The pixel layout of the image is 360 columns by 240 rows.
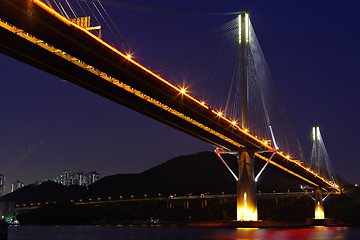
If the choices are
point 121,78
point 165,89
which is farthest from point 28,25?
point 165,89

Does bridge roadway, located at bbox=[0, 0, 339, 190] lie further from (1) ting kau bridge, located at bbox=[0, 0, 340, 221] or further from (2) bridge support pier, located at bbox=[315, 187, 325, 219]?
(2) bridge support pier, located at bbox=[315, 187, 325, 219]

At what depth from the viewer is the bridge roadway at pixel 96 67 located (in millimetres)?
27969

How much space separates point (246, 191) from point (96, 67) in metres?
33.6

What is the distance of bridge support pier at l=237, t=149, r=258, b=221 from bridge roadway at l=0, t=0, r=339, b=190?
5660 millimetres

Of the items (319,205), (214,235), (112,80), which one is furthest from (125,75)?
(319,205)

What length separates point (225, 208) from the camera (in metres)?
163

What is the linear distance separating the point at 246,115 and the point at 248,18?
13.1m

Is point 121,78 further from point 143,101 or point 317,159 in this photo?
point 317,159

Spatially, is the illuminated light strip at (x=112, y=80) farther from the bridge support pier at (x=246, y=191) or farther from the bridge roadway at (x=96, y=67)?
the bridge support pier at (x=246, y=191)

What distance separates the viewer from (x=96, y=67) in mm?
35031

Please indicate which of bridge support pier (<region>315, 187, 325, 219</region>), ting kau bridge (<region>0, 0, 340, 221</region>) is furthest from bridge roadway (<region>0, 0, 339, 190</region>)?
bridge support pier (<region>315, 187, 325, 219</region>)

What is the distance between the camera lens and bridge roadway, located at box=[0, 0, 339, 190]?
2797cm

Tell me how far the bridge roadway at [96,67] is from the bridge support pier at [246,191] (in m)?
5.66

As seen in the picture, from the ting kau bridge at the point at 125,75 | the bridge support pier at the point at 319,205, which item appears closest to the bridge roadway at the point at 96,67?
the ting kau bridge at the point at 125,75
